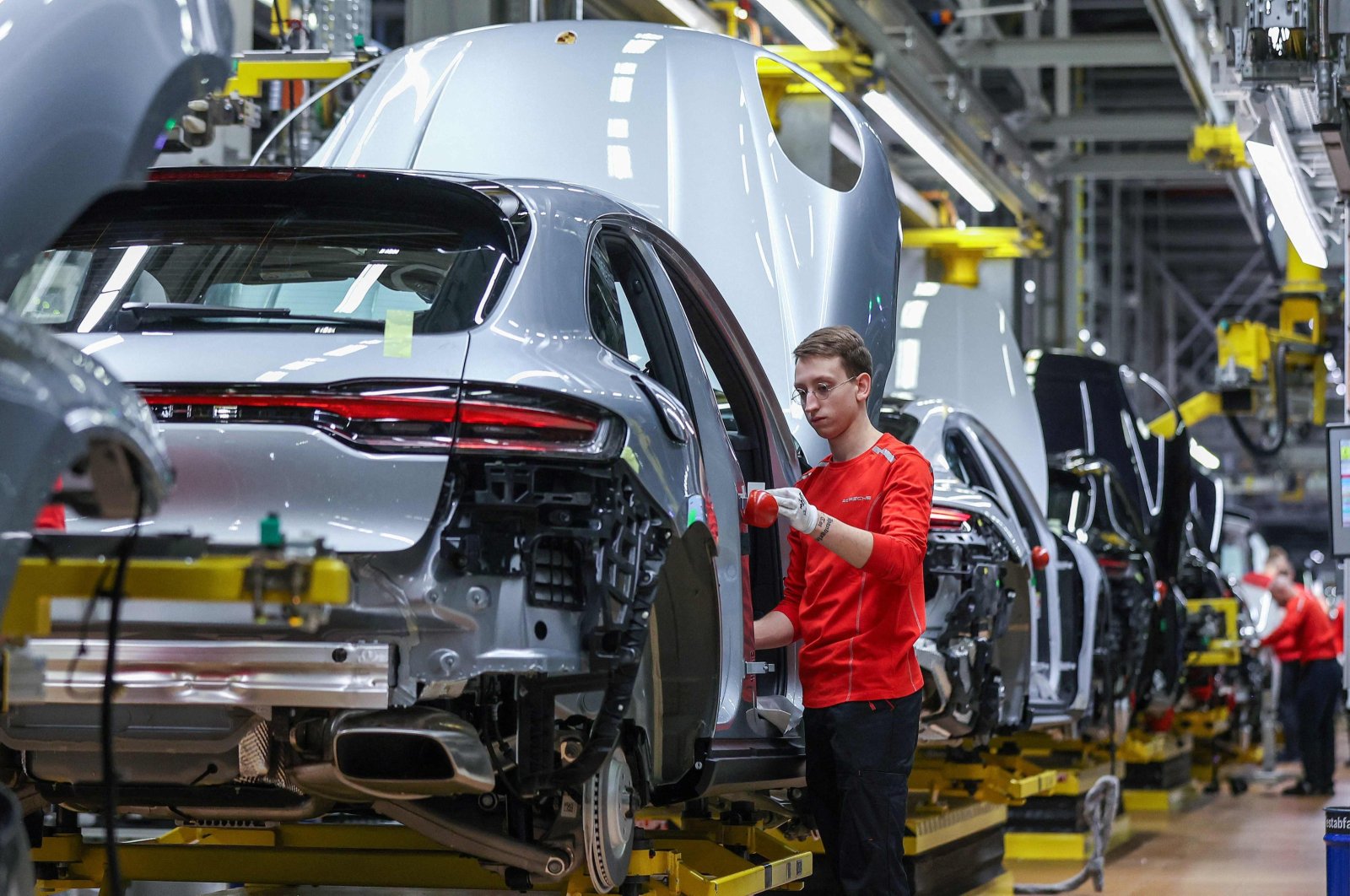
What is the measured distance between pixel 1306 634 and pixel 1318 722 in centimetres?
73

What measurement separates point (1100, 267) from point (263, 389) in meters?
32.0

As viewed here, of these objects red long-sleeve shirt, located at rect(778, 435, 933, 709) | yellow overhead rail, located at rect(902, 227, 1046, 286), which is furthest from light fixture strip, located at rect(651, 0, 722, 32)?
red long-sleeve shirt, located at rect(778, 435, 933, 709)

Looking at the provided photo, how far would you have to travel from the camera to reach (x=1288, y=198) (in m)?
9.20

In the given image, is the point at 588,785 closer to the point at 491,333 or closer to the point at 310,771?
the point at 310,771

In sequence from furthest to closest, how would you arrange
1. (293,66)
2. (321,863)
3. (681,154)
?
(293,66) < (681,154) < (321,863)

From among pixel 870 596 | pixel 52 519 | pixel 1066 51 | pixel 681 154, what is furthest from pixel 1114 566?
pixel 52 519

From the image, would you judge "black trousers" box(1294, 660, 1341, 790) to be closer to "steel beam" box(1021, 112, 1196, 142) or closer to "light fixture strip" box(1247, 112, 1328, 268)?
"light fixture strip" box(1247, 112, 1328, 268)

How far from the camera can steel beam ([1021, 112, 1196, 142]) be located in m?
18.7

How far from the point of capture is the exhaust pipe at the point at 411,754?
127 inches

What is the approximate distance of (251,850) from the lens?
15.5 ft

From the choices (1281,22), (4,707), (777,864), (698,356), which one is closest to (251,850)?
(777,864)

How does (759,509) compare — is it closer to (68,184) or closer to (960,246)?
(68,184)

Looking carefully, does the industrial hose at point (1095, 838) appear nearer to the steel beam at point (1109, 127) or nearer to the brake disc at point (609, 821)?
the brake disc at point (609, 821)

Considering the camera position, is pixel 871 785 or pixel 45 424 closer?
pixel 45 424
